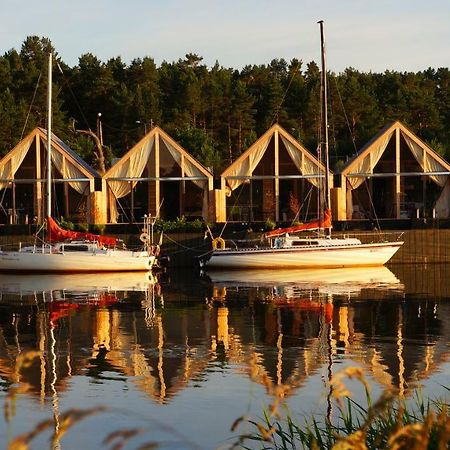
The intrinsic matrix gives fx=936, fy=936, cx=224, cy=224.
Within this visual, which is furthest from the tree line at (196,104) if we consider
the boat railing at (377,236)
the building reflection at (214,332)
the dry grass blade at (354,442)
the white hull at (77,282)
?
the dry grass blade at (354,442)

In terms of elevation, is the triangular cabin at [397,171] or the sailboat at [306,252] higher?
the triangular cabin at [397,171]

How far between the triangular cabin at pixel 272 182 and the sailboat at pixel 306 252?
3.96m

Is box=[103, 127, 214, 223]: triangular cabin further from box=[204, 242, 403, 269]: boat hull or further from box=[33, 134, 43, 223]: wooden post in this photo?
box=[204, 242, 403, 269]: boat hull

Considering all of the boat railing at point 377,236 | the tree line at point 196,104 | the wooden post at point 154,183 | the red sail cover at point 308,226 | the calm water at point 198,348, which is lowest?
the calm water at point 198,348

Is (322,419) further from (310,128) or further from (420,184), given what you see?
(310,128)

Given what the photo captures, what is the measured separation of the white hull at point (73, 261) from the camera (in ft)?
123

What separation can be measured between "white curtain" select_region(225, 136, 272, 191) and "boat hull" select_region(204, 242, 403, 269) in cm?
654

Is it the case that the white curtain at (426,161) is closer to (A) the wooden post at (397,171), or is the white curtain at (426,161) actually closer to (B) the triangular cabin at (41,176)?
(A) the wooden post at (397,171)

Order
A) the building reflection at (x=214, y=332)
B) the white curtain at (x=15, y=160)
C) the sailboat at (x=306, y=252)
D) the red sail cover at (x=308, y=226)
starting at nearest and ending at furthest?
the building reflection at (x=214, y=332) < the sailboat at (x=306, y=252) < the red sail cover at (x=308, y=226) < the white curtain at (x=15, y=160)

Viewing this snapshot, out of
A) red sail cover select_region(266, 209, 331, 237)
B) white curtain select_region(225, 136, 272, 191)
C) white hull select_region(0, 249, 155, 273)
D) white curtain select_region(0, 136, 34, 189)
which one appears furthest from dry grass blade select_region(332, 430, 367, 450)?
white curtain select_region(0, 136, 34, 189)

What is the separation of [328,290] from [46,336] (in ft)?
40.7

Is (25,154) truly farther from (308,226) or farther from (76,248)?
(308,226)

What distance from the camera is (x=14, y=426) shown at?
11562 millimetres

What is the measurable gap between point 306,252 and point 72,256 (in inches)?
375
